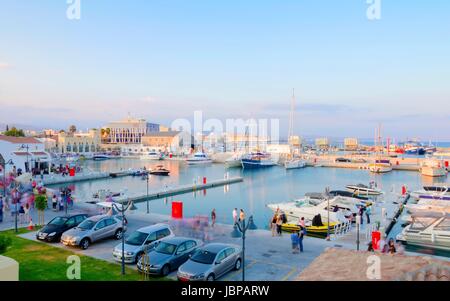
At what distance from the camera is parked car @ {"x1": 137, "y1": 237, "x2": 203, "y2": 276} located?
12141mm

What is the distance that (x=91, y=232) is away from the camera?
16016 millimetres

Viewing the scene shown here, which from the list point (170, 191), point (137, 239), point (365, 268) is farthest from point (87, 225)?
point (170, 191)

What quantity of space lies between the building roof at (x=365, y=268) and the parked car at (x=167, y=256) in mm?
5973

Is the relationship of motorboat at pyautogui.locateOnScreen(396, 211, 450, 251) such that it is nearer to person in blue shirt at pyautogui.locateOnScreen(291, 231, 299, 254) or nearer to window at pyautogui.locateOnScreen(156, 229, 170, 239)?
person in blue shirt at pyautogui.locateOnScreen(291, 231, 299, 254)

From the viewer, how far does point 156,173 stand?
234ft

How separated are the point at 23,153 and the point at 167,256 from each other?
45730 mm

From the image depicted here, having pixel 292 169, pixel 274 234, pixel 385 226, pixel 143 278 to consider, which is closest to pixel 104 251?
pixel 143 278

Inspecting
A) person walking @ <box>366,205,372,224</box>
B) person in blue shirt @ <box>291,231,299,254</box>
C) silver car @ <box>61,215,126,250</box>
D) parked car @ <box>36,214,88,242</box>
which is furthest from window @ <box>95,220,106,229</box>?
person walking @ <box>366,205,372,224</box>

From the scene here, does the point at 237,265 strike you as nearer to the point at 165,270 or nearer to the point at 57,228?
the point at 165,270

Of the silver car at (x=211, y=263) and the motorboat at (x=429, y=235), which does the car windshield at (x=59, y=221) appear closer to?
the silver car at (x=211, y=263)

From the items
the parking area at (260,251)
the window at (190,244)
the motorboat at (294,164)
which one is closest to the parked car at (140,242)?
the parking area at (260,251)

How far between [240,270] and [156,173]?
60.2m
